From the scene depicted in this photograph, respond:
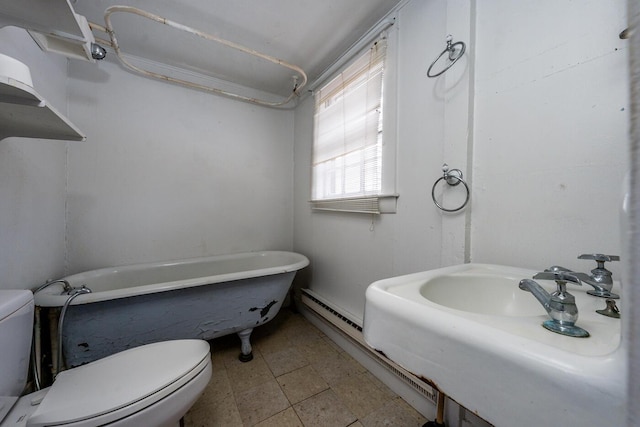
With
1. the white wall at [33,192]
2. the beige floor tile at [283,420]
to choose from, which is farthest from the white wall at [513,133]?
the white wall at [33,192]

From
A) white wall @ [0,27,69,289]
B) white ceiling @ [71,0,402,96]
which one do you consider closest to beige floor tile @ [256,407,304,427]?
white wall @ [0,27,69,289]

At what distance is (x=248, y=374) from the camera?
138 cm

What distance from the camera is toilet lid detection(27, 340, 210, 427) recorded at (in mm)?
663

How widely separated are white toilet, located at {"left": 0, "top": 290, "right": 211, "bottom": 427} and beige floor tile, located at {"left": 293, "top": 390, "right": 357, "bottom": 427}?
55 centimetres

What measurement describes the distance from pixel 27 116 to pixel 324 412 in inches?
66.7

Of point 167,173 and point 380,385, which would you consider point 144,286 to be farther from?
point 380,385

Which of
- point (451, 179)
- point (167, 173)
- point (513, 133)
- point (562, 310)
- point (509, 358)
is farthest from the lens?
point (167, 173)

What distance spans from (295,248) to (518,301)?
187 cm

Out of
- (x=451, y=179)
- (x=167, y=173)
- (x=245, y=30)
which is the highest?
(x=245, y=30)

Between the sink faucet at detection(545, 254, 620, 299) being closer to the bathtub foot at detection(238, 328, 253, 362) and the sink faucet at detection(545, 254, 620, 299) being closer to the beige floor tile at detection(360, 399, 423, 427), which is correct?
the beige floor tile at detection(360, 399, 423, 427)

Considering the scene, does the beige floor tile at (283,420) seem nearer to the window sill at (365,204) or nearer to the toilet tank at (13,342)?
the toilet tank at (13,342)

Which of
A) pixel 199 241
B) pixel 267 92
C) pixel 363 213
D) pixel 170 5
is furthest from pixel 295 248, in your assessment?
pixel 170 5

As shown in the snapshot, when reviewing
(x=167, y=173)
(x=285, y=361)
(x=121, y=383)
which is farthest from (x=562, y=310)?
(x=167, y=173)

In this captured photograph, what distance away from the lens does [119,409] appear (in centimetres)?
67
